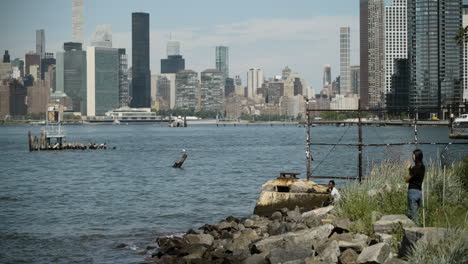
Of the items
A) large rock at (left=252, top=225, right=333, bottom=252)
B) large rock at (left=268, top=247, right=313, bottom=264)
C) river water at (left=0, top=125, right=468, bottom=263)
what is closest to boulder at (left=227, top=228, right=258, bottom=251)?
large rock at (left=252, top=225, right=333, bottom=252)

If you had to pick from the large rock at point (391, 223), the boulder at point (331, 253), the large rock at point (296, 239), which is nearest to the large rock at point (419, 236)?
the large rock at point (391, 223)

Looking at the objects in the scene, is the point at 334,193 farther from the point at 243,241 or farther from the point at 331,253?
the point at 331,253

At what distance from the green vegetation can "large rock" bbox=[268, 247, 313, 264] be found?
183 cm

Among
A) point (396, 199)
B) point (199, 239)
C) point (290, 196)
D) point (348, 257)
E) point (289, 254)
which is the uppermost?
point (396, 199)

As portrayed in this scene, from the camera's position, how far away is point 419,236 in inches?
626

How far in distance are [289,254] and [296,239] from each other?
5.76ft

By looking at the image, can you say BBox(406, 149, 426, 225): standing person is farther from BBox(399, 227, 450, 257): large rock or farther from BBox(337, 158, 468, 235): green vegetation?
BBox(399, 227, 450, 257): large rock

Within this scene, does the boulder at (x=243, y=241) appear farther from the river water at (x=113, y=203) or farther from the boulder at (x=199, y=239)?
the river water at (x=113, y=203)

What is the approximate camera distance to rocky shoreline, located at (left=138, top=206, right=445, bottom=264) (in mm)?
16672

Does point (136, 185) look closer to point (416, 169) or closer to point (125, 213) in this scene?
point (125, 213)

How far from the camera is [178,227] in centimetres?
3183

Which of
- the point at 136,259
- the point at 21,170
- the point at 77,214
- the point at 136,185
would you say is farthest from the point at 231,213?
the point at 21,170

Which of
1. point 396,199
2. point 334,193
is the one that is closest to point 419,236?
point 396,199

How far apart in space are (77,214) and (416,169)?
23.1 metres
